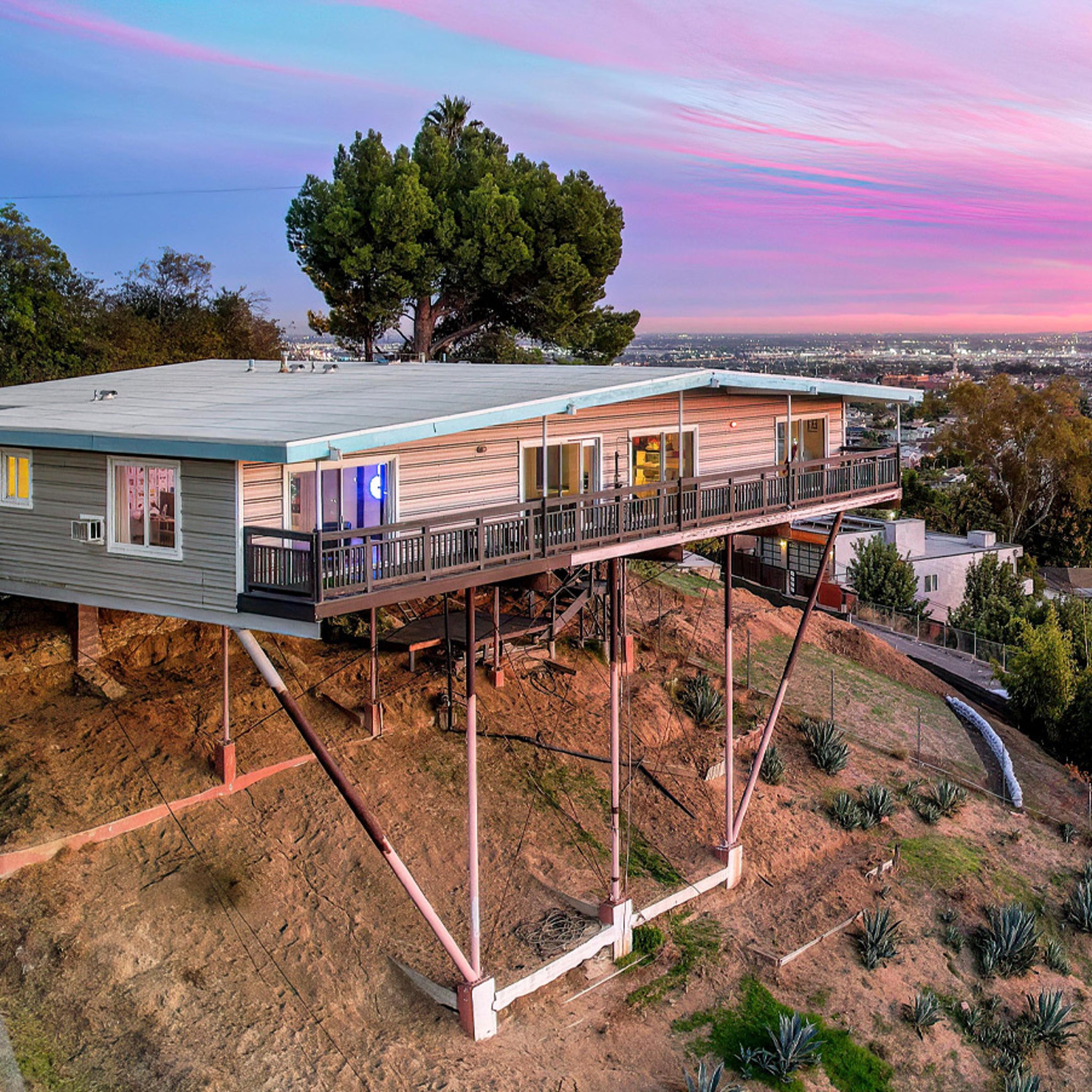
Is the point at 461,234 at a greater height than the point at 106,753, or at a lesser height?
greater

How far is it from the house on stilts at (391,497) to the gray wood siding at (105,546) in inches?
1.2

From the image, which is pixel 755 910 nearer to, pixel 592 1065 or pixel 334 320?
pixel 592 1065

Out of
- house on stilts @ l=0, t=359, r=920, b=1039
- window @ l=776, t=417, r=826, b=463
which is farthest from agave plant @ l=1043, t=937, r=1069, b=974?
window @ l=776, t=417, r=826, b=463

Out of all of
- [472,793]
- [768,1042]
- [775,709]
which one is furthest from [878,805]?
[472,793]

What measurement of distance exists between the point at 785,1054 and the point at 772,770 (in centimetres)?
811

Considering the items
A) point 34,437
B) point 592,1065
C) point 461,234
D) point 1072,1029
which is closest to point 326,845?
point 592,1065

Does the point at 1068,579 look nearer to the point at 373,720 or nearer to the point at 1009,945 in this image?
the point at 1009,945

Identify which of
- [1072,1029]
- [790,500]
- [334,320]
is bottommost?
[1072,1029]

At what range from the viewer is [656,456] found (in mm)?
21188

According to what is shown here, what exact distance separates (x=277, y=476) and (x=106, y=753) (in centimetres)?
668

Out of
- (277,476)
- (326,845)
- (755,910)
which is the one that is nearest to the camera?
(277,476)

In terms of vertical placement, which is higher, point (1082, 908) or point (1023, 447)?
point (1023, 447)

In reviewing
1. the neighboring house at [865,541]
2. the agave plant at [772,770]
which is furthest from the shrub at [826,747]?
the neighboring house at [865,541]

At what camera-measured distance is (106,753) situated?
18375 mm
